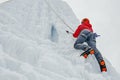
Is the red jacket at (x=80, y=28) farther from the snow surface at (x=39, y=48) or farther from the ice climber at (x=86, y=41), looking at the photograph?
the snow surface at (x=39, y=48)

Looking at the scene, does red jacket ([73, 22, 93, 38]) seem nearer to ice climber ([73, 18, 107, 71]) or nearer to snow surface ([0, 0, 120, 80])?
ice climber ([73, 18, 107, 71])

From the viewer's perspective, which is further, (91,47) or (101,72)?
(91,47)

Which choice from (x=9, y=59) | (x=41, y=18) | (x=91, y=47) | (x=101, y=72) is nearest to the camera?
(x=9, y=59)

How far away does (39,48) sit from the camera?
7.98 m

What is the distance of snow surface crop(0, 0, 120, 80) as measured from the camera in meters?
6.82

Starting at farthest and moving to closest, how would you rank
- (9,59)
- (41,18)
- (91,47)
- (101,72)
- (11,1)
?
(11,1), (41,18), (91,47), (101,72), (9,59)

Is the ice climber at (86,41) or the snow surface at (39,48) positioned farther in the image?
the ice climber at (86,41)

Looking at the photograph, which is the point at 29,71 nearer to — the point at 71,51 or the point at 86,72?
the point at 86,72

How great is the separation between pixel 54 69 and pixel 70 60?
Result: 86 centimetres

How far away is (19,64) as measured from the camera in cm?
689

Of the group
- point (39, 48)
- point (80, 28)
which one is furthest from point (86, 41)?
point (39, 48)

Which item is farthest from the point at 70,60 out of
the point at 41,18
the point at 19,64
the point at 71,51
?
the point at 41,18

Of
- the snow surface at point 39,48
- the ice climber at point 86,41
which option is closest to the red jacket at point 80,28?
the ice climber at point 86,41

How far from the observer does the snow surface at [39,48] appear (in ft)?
22.4
